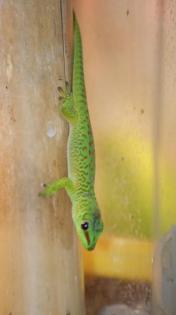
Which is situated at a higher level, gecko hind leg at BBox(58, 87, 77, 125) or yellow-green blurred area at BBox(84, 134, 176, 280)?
gecko hind leg at BBox(58, 87, 77, 125)

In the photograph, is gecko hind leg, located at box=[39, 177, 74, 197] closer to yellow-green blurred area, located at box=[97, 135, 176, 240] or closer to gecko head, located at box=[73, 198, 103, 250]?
gecko head, located at box=[73, 198, 103, 250]

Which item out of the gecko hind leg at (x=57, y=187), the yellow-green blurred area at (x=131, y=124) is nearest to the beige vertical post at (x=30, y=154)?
the gecko hind leg at (x=57, y=187)

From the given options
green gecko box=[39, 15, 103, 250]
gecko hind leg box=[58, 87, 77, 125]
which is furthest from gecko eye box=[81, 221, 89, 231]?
gecko hind leg box=[58, 87, 77, 125]

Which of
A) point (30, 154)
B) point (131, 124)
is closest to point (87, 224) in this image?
point (30, 154)

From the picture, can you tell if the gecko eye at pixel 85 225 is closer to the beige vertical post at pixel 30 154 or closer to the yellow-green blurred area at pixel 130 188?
the beige vertical post at pixel 30 154

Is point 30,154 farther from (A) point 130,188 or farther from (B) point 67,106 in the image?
(A) point 130,188

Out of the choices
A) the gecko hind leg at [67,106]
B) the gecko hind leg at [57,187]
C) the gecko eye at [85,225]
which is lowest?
the gecko eye at [85,225]

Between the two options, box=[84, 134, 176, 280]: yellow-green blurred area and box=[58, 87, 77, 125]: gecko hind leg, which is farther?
box=[84, 134, 176, 280]: yellow-green blurred area
